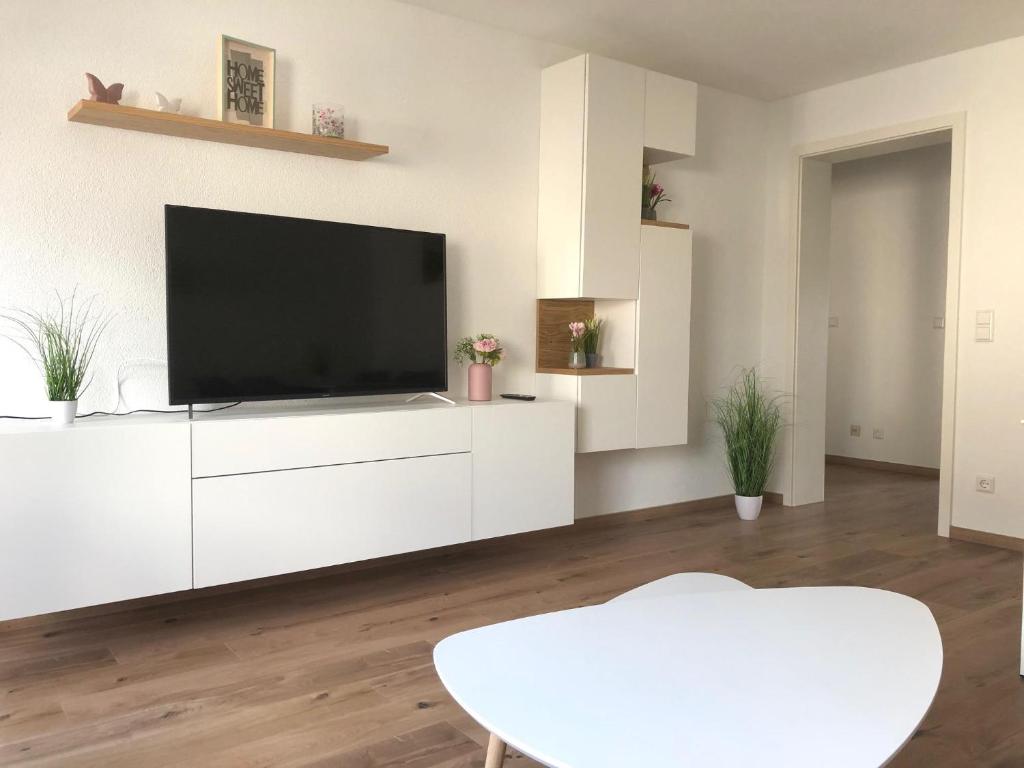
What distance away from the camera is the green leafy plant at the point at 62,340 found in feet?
9.02

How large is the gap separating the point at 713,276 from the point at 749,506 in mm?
1312

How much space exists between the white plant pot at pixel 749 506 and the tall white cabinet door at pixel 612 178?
1.40 m

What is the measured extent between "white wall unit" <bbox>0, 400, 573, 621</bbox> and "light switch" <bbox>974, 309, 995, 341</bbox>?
2.19m

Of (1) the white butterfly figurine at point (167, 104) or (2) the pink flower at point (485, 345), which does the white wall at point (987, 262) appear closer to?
(2) the pink flower at point (485, 345)

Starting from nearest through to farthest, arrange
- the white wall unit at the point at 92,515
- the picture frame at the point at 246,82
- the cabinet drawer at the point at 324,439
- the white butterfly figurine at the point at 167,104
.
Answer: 1. the white wall unit at the point at 92,515
2. the cabinet drawer at the point at 324,439
3. the white butterfly figurine at the point at 167,104
4. the picture frame at the point at 246,82

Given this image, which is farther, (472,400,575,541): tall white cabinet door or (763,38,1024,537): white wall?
(763,38,1024,537): white wall

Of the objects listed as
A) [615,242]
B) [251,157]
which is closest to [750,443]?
[615,242]

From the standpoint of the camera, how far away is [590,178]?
392 cm

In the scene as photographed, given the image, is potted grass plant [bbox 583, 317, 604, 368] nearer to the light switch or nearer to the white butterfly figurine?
the light switch

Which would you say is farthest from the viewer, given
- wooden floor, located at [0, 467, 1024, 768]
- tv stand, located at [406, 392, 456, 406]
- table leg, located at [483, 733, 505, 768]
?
tv stand, located at [406, 392, 456, 406]

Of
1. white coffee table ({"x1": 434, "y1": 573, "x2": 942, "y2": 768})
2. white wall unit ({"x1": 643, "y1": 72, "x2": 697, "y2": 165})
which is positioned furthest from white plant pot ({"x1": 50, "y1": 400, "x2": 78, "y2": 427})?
white wall unit ({"x1": 643, "y1": 72, "x2": 697, "y2": 165})

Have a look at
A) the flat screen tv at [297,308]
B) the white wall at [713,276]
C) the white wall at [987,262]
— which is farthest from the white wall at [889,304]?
the flat screen tv at [297,308]

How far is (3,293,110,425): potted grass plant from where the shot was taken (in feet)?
8.99

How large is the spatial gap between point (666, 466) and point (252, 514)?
2.56 metres
